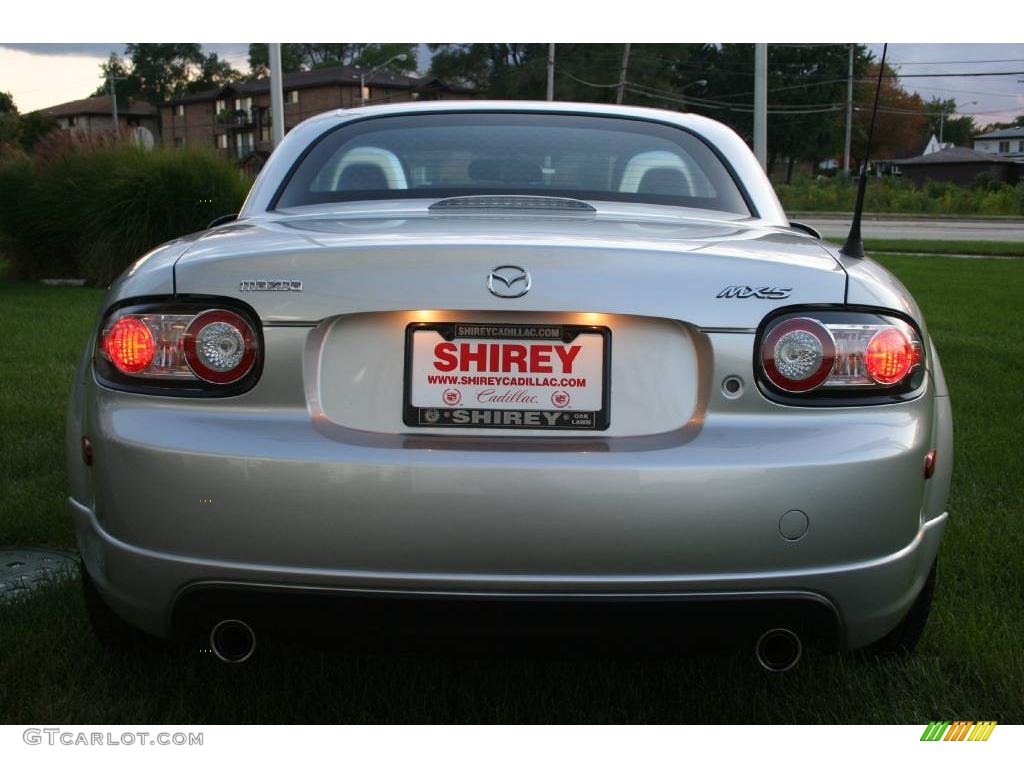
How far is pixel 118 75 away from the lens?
112 meters

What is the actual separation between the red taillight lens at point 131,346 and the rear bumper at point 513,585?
350mm

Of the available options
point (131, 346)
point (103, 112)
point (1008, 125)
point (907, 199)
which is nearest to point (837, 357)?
point (131, 346)

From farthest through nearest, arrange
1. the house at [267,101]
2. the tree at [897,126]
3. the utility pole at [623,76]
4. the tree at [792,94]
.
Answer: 1. the tree at [897,126]
2. the tree at [792,94]
3. the house at [267,101]
4. the utility pole at [623,76]

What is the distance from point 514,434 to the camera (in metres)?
2.16

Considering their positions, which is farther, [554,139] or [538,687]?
[554,139]

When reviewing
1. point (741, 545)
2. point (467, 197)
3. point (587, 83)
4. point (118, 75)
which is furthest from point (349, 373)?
point (118, 75)

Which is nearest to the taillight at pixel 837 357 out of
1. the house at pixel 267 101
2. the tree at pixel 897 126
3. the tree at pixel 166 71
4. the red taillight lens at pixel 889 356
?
the red taillight lens at pixel 889 356

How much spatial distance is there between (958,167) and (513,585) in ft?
280

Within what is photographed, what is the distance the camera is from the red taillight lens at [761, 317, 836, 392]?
86.4 inches

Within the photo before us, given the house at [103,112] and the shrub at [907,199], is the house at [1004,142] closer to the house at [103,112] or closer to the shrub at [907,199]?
the shrub at [907,199]

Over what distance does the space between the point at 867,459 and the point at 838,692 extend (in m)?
Answer: 0.83

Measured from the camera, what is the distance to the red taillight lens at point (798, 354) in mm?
2193

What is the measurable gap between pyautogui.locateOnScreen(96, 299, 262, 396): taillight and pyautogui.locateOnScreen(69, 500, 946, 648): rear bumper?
33cm

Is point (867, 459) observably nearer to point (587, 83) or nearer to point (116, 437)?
point (116, 437)
